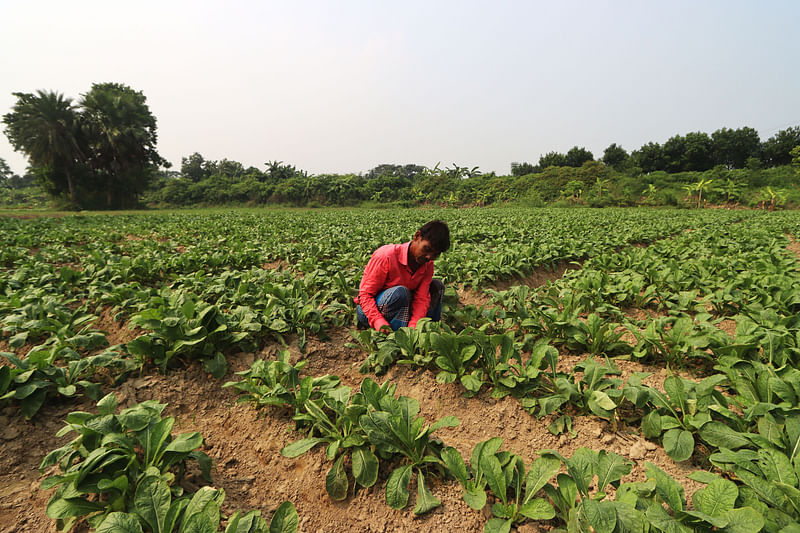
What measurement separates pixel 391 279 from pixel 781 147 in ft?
250

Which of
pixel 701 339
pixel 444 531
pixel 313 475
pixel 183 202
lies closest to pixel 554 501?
pixel 444 531

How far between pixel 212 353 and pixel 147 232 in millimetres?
11977

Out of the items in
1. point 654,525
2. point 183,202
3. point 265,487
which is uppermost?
point 183,202

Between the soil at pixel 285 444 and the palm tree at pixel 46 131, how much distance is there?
4542 cm

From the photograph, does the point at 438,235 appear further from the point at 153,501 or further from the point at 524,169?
the point at 524,169

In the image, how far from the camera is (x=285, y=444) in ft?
6.53

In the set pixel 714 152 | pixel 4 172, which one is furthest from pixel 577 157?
pixel 4 172

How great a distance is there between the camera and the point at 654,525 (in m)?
1.13

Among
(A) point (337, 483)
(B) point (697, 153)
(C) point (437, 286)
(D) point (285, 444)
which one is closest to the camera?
(A) point (337, 483)

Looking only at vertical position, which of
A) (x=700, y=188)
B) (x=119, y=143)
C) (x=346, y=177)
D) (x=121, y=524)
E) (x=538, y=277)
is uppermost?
(x=119, y=143)

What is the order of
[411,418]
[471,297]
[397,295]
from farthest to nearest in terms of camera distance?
[471,297], [397,295], [411,418]

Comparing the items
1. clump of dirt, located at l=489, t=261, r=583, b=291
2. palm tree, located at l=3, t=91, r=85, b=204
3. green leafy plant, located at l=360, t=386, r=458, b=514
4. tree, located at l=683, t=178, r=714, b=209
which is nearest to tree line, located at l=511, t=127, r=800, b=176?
tree, located at l=683, t=178, r=714, b=209

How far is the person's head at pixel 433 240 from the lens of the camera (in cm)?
278

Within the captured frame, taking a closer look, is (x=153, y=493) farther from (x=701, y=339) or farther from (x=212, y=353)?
(x=701, y=339)
